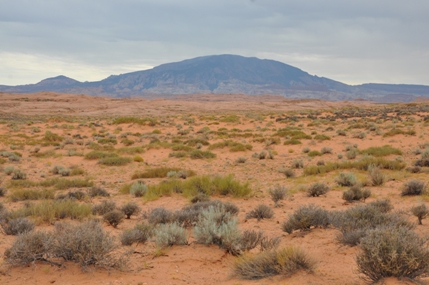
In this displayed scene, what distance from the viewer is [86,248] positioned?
5660 millimetres

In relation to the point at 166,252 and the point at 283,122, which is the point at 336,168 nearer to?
the point at 166,252

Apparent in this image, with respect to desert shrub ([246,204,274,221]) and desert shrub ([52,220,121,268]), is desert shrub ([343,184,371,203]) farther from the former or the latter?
desert shrub ([52,220,121,268])

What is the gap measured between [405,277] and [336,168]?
1231cm

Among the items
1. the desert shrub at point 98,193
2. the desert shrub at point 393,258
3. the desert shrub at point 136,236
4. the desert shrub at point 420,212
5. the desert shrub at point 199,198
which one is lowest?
the desert shrub at point 98,193

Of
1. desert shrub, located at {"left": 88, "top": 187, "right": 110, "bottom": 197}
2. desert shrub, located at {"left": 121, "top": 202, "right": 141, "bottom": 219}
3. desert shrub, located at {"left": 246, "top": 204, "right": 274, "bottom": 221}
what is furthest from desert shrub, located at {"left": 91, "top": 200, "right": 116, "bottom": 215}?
desert shrub, located at {"left": 246, "top": 204, "right": 274, "bottom": 221}

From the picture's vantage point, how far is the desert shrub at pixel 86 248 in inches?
219

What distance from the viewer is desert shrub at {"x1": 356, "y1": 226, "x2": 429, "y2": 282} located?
4602 millimetres

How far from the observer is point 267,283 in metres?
4.95

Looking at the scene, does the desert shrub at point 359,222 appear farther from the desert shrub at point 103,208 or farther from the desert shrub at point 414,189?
the desert shrub at point 103,208

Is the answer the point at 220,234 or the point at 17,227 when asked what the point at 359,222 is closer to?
the point at 220,234

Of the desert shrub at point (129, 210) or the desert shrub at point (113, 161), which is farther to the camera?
the desert shrub at point (113, 161)

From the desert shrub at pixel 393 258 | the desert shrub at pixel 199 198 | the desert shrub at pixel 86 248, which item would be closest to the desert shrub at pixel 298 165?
the desert shrub at pixel 199 198

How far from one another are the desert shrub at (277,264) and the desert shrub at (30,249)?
9.55 ft

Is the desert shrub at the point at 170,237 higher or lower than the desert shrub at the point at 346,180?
higher
